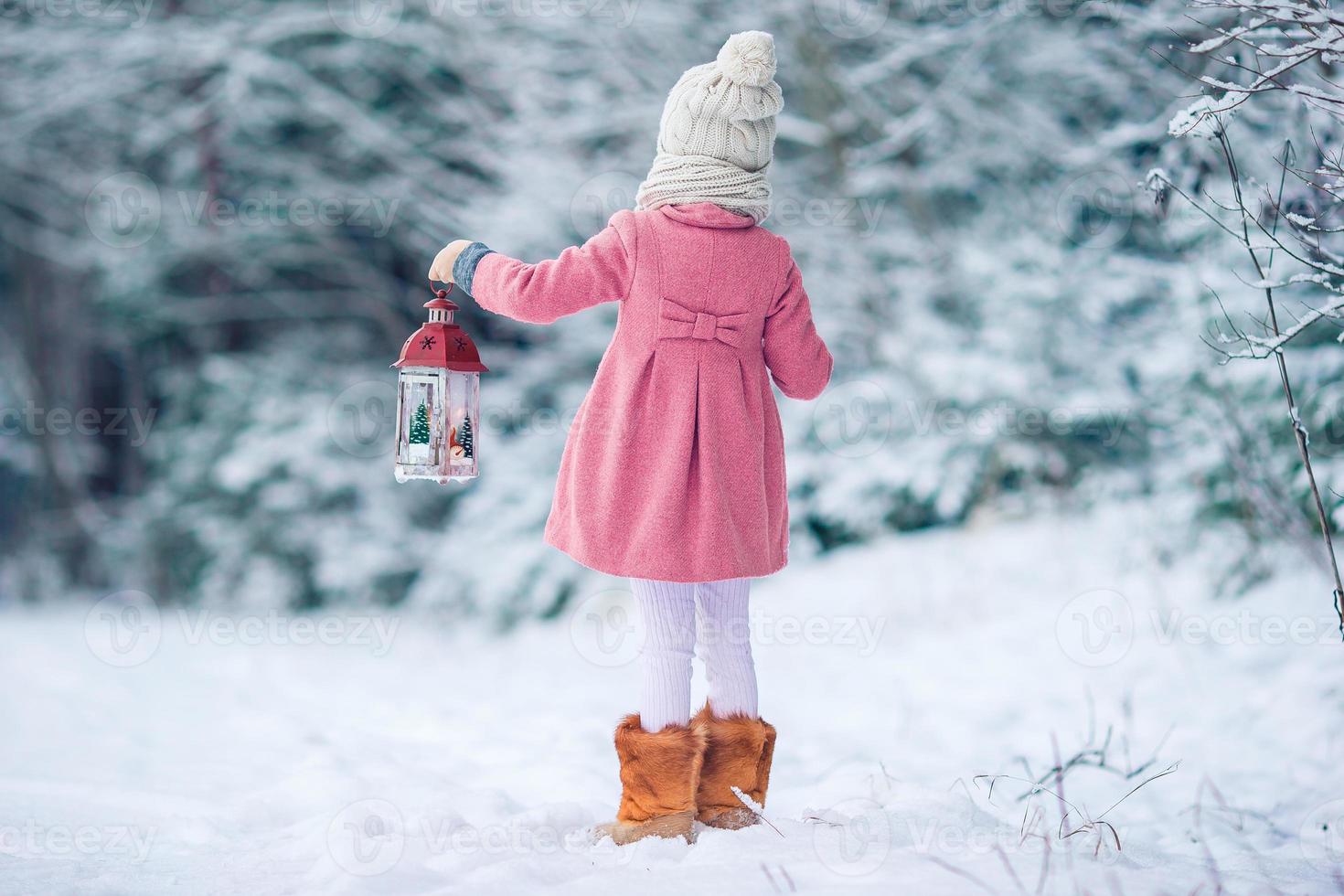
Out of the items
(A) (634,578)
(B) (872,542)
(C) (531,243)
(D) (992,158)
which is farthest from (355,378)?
(A) (634,578)

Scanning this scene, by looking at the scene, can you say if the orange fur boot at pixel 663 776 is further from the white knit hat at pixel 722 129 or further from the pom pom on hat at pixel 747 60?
the pom pom on hat at pixel 747 60

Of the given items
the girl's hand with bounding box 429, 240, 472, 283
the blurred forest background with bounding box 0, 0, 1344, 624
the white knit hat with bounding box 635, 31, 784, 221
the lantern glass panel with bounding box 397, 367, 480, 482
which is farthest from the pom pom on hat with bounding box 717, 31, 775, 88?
the blurred forest background with bounding box 0, 0, 1344, 624

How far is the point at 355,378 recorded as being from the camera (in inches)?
303

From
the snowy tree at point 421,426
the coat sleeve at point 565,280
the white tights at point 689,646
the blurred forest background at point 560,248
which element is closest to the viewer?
the coat sleeve at point 565,280

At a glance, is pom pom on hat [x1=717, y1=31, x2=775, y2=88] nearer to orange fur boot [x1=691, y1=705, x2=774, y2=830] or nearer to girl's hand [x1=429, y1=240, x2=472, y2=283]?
girl's hand [x1=429, y1=240, x2=472, y2=283]

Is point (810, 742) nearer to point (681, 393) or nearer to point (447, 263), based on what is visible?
point (681, 393)

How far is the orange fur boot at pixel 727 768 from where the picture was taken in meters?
2.21

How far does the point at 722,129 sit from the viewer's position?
213cm

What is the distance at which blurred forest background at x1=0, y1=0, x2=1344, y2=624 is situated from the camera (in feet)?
16.0

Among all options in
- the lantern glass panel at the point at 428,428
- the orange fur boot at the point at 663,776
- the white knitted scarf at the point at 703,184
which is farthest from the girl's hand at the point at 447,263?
the orange fur boot at the point at 663,776

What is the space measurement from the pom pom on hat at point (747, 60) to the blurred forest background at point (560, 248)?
1.99 m

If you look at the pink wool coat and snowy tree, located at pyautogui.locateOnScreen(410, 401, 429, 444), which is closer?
the pink wool coat

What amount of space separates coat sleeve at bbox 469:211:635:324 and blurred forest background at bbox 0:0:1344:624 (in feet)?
7.70

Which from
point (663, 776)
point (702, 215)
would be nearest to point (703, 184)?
point (702, 215)
